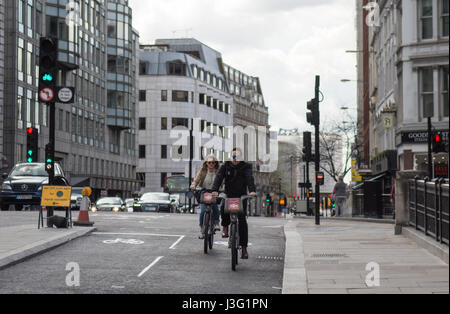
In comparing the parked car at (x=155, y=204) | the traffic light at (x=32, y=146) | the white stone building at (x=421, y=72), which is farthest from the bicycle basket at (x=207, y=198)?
the parked car at (x=155, y=204)

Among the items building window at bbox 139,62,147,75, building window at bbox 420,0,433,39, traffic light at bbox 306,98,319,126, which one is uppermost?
building window at bbox 139,62,147,75

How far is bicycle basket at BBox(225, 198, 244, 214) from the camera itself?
514 inches

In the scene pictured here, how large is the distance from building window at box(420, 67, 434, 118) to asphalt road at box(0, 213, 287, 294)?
70.1ft

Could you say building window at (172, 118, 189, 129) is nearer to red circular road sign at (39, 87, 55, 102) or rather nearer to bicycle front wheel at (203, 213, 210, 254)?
red circular road sign at (39, 87, 55, 102)

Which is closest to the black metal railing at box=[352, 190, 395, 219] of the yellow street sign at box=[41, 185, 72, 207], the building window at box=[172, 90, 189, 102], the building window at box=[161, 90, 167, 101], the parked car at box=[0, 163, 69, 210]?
the parked car at box=[0, 163, 69, 210]

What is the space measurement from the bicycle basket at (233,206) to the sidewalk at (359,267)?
41.1 inches

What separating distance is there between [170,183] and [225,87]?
5679cm

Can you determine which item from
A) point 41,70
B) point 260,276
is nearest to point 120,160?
point 41,70

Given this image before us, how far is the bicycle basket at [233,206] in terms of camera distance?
42.9 feet

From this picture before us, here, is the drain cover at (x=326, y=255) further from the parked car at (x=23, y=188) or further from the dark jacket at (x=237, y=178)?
the parked car at (x=23, y=188)

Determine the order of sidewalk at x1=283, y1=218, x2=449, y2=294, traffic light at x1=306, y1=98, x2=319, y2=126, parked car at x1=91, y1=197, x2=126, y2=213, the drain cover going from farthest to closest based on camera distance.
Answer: parked car at x1=91, y1=197, x2=126, y2=213 → traffic light at x1=306, y1=98, x2=319, y2=126 → the drain cover → sidewalk at x1=283, y1=218, x2=449, y2=294

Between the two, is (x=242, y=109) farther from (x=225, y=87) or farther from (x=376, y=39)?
(x=376, y=39)

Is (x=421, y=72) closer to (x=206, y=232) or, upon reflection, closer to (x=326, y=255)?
(x=206, y=232)

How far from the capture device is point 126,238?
18.1 metres
